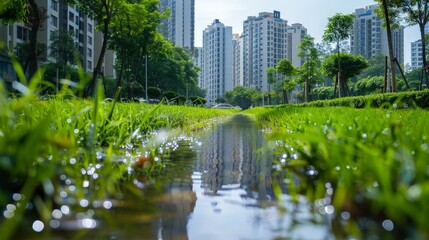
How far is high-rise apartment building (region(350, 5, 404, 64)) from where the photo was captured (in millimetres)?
89062

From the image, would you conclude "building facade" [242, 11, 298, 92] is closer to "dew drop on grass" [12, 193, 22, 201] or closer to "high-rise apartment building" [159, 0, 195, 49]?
"high-rise apartment building" [159, 0, 195, 49]

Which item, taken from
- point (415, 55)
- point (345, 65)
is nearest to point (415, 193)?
point (345, 65)

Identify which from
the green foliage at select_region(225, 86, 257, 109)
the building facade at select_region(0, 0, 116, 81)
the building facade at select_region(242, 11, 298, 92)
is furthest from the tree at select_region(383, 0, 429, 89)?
the building facade at select_region(242, 11, 298, 92)

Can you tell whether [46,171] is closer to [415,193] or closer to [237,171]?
[415,193]

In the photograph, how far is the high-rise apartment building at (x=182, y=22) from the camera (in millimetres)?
104438

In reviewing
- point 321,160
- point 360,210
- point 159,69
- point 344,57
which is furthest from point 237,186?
point 159,69

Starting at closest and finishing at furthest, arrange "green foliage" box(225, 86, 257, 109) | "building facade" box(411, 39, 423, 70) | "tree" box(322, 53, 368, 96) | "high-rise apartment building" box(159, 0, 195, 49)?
"tree" box(322, 53, 368, 96), "green foliage" box(225, 86, 257, 109), "high-rise apartment building" box(159, 0, 195, 49), "building facade" box(411, 39, 423, 70)

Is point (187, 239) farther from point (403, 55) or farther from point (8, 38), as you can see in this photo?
point (403, 55)

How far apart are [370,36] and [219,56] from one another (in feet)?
180

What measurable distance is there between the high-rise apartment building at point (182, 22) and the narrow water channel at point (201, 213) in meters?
103

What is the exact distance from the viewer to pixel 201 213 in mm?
1678

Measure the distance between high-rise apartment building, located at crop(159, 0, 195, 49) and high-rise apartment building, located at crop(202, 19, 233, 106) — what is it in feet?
62.1

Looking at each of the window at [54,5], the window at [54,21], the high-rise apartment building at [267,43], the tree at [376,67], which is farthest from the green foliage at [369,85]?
the window at [54,5]

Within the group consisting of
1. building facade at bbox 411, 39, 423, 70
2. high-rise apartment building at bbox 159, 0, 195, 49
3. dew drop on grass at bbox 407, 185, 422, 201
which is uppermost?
high-rise apartment building at bbox 159, 0, 195, 49
